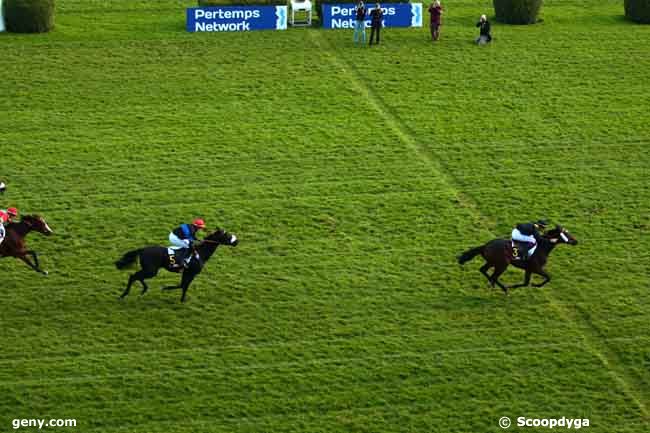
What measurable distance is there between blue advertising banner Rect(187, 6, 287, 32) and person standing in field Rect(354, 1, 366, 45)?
Result: 8.44 feet

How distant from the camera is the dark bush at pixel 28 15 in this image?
36125 mm

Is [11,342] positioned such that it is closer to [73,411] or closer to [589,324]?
[73,411]

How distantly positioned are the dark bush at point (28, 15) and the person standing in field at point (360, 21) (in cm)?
999

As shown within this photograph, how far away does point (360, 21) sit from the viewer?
36562mm

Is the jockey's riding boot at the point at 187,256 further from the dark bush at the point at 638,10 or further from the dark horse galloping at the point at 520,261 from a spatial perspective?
the dark bush at the point at 638,10

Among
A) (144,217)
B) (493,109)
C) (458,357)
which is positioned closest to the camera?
(458,357)

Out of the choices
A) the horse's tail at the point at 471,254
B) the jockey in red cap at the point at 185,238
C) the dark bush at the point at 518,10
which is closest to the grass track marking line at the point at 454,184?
the horse's tail at the point at 471,254

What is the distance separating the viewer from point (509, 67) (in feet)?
115

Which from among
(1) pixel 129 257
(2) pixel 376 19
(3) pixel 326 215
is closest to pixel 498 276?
(3) pixel 326 215

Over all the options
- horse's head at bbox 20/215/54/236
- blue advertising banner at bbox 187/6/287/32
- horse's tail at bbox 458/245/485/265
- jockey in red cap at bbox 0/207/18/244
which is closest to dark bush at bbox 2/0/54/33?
blue advertising banner at bbox 187/6/287/32

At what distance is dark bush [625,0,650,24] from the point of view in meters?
39.1

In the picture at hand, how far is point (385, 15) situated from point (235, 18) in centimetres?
513

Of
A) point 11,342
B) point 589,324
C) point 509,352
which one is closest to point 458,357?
point 509,352

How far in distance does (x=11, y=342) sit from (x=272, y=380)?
16.0ft
